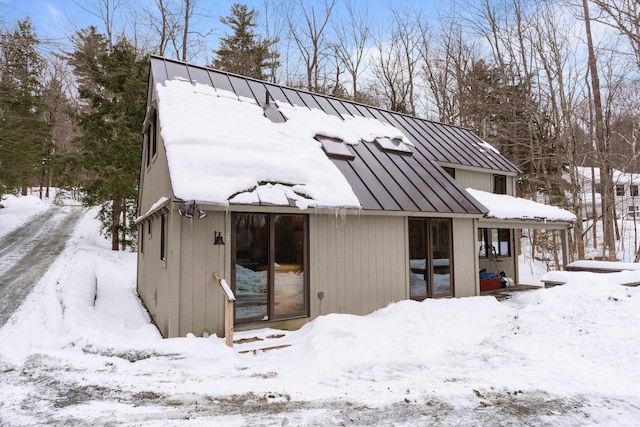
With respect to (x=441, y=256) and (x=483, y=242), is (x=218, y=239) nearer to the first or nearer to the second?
(x=441, y=256)

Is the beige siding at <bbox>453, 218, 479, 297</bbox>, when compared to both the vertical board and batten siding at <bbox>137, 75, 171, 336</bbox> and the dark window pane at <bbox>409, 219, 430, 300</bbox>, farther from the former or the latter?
the vertical board and batten siding at <bbox>137, 75, 171, 336</bbox>

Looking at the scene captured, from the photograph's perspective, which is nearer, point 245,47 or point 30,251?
point 30,251

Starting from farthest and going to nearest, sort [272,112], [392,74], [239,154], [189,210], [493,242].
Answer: [392,74] → [493,242] → [272,112] → [239,154] → [189,210]

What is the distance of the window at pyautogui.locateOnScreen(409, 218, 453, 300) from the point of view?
25.2 feet

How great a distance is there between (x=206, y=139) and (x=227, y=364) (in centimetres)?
351

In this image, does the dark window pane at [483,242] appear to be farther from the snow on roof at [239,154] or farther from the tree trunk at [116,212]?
the tree trunk at [116,212]

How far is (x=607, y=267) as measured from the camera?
963 cm

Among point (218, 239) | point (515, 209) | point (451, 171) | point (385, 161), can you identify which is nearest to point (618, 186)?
point (515, 209)

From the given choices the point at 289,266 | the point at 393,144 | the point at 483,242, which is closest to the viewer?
the point at 289,266

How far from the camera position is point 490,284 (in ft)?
33.1

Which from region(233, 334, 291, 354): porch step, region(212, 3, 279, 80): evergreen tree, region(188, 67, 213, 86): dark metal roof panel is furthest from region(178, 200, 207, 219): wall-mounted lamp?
region(212, 3, 279, 80): evergreen tree

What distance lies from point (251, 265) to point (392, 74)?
18.4m

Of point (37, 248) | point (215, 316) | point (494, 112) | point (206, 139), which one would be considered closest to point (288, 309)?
point (215, 316)

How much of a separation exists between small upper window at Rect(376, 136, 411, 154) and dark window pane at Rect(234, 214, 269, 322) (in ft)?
13.8
